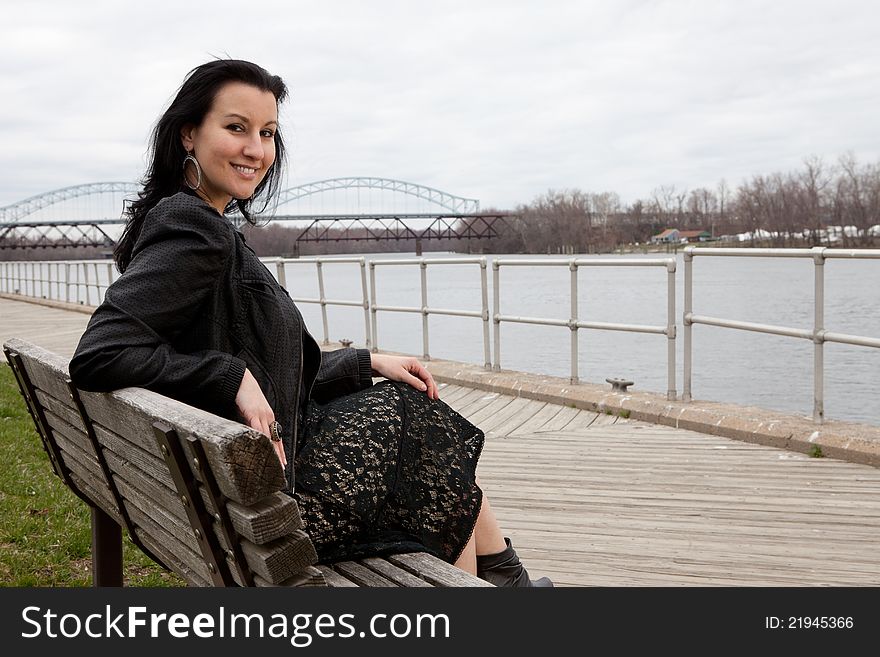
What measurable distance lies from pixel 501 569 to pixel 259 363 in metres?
0.78

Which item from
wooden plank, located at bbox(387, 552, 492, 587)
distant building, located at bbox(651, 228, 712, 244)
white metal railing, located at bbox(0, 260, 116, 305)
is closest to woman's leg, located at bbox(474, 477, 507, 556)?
wooden plank, located at bbox(387, 552, 492, 587)

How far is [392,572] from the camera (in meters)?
1.74

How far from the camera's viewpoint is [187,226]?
1607 mm

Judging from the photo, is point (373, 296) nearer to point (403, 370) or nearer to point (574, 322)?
point (574, 322)

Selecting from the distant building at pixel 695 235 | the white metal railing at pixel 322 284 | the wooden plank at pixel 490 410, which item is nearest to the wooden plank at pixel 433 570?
the wooden plank at pixel 490 410

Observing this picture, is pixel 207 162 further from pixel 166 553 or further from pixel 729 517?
pixel 729 517

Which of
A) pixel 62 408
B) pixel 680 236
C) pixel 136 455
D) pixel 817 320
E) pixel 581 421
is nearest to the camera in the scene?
pixel 136 455

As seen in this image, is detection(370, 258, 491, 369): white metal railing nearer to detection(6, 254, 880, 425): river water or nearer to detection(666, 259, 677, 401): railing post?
detection(6, 254, 880, 425): river water

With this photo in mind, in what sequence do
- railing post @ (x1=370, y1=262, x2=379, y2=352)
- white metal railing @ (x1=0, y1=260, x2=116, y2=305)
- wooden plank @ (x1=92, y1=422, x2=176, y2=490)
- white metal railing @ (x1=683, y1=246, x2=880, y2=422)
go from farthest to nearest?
white metal railing @ (x1=0, y1=260, x2=116, y2=305), railing post @ (x1=370, y1=262, x2=379, y2=352), white metal railing @ (x1=683, y1=246, x2=880, y2=422), wooden plank @ (x1=92, y1=422, x2=176, y2=490)

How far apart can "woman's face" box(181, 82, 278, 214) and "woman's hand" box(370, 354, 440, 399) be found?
0.48 m

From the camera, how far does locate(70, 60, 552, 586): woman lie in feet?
5.12

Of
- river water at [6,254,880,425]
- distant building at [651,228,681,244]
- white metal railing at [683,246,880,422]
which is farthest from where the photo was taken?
distant building at [651,228,681,244]

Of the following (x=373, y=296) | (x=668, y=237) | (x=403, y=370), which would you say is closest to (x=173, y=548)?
(x=403, y=370)

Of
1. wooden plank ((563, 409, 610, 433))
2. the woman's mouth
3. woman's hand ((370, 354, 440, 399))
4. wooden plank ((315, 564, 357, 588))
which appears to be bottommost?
wooden plank ((563, 409, 610, 433))
